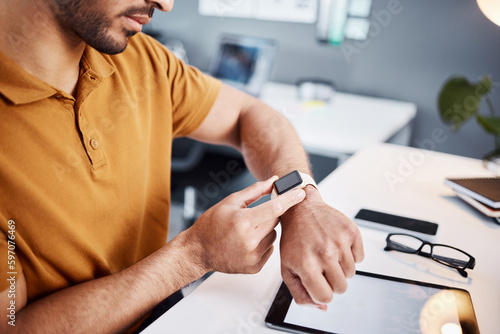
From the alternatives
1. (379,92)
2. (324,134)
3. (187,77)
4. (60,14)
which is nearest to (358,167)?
(324,134)

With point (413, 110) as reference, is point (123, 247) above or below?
below

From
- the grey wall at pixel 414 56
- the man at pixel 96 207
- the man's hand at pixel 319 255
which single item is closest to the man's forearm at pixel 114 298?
the man at pixel 96 207

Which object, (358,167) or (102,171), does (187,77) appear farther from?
(358,167)

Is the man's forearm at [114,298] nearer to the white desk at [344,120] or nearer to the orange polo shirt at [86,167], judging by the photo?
the orange polo shirt at [86,167]

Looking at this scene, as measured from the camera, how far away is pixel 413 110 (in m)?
2.02

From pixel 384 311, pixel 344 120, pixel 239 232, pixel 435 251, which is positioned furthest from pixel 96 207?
pixel 344 120

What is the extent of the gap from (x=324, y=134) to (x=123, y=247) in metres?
0.92

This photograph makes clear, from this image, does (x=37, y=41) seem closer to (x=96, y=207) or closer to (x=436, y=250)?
(x=96, y=207)

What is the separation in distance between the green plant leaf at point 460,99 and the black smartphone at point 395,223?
1034 mm

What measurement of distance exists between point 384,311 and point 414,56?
1770 mm

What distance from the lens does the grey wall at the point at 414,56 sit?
196 centimetres

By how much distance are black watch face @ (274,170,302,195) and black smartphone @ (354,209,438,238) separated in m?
0.22

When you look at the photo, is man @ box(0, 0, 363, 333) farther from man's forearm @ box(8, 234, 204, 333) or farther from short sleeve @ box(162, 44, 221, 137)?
short sleeve @ box(162, 44, 221, 137)

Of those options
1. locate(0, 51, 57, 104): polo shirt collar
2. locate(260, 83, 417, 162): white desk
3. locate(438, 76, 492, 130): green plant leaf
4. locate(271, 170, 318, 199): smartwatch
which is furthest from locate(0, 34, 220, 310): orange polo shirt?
locate(438, 76, 492, 130): green plant leaf
